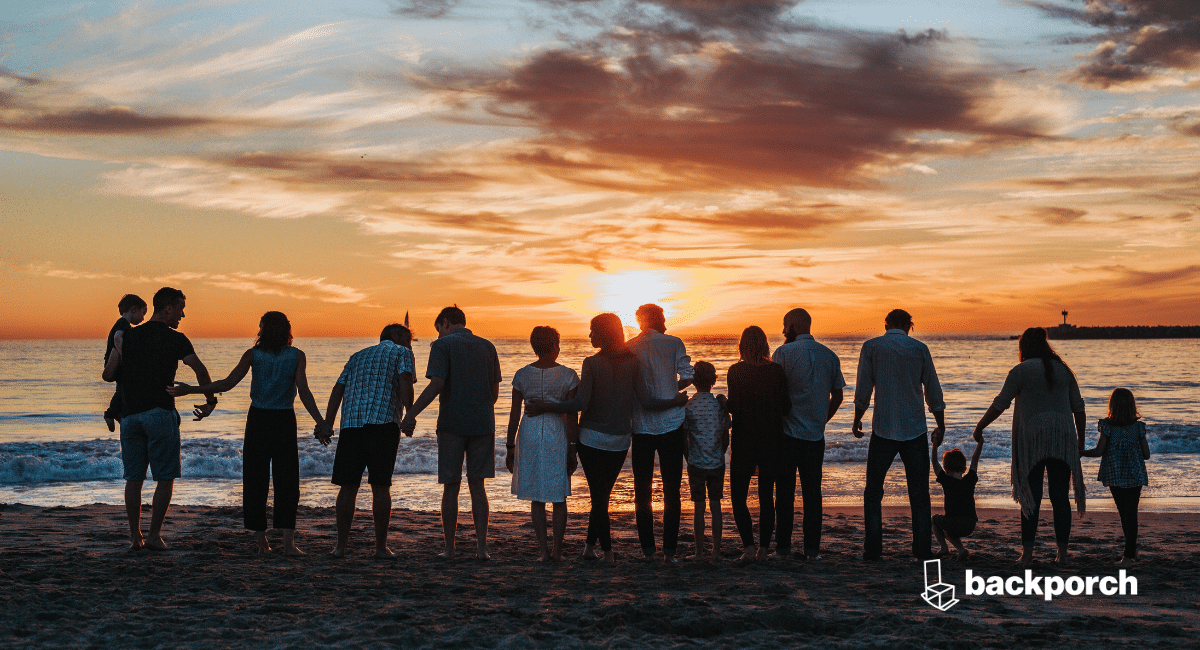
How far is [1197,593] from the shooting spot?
4.94m

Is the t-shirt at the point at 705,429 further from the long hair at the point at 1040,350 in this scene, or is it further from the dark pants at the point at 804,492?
the long hair at the point at 1040,350

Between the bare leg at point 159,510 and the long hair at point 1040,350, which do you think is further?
the bare leg at point 159,510

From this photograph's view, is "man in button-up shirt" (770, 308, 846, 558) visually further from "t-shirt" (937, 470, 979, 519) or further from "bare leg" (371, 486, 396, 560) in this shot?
"bare leg" (371, 486, 396, 560)

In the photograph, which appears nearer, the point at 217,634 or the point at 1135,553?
the point at 217,634

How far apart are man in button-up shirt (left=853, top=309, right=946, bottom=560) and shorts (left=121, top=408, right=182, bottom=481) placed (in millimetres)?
5291

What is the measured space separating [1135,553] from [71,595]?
740cm

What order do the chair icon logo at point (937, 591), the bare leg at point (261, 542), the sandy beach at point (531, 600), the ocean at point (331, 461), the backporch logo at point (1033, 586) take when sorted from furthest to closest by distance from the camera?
the ocean at point (331, 461) < the bare leg at point (261, 542) < the backporch logo at point (1033, 586) < the chair icon logo at point (937, 591) < the sandy beach at point (531, 600)

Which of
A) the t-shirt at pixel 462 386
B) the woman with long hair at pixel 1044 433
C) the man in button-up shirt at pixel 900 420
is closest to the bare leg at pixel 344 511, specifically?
the t-shirt at pixel 462 386

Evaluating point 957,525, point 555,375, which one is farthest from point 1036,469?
point 555,375

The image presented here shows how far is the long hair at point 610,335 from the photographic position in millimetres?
5816

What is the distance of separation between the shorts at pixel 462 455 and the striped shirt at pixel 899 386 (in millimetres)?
2890

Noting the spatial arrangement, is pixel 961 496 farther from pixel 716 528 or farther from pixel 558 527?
pixel 558 527

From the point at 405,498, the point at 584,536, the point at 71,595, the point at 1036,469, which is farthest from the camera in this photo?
the point at 405,498

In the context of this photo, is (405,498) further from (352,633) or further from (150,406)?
(352,633)
